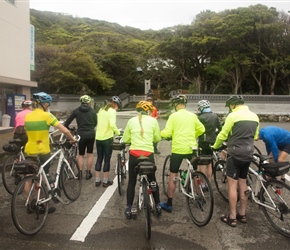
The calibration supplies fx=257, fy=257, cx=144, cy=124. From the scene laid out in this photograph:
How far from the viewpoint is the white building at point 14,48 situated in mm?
12367

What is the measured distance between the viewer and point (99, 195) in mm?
4945

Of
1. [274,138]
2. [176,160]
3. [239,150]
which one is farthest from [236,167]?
[274,138]

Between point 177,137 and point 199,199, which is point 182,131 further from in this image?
point 199,199

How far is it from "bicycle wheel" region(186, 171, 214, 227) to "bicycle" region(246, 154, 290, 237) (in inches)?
26.7

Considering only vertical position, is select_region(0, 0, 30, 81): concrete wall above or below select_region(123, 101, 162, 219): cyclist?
above

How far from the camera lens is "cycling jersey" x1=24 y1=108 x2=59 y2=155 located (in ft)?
12.9

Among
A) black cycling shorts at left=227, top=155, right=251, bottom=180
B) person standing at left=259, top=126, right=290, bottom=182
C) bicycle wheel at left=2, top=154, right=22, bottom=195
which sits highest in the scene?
person standing at left=259, top=126, right=290, bottom=182

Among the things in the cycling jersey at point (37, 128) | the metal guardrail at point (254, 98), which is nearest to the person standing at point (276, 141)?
the cycling jersey at point (37, 128)

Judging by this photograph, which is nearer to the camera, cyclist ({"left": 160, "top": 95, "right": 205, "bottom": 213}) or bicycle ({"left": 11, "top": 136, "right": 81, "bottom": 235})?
bicycle ({"left": 11, "top": 136, "right": 81, "bottom": 235})

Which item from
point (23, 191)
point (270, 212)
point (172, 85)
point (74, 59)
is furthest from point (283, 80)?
point (23, 191)

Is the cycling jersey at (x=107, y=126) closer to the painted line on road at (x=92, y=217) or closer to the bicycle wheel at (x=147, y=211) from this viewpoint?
the painted line on road at (x=92, y=217)

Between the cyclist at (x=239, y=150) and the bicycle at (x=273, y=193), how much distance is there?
0.79ft

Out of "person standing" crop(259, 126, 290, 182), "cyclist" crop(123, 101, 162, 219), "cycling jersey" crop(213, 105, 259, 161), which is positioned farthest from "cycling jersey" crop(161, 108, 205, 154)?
"person standing" crop(259, 126, 290, 182)

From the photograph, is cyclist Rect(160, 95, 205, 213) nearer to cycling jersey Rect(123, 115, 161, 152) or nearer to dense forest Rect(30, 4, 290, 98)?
cycling jersey Rect(123, 115, 161, 152)
